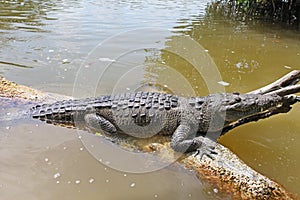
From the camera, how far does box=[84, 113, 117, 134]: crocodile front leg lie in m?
3.98

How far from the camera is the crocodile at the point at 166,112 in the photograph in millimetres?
3842

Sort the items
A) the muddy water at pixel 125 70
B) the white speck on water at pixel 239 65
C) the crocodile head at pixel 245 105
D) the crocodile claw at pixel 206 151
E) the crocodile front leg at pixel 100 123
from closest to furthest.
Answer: the muddy water at pixel 125 70, the crocodile claw at pixel 206 151, the crocodile head at pixel 245 105, the crocodile front leg at pixel 100 123, the white speck on water at pixel 239 65

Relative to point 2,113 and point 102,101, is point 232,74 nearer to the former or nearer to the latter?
point 102,101

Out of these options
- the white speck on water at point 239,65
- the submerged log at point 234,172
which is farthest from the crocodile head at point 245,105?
the white speck on water at point 239,65

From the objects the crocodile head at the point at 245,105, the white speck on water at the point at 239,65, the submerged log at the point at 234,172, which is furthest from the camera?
the white speck on water at the point at 239,65

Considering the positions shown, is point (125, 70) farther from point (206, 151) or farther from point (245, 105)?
point (206, 151)

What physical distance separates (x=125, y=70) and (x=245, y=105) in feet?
11.8

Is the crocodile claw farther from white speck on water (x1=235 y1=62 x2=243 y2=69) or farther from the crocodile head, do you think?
white speck on water (x1=235 y1=62 x2=243 y2=69)

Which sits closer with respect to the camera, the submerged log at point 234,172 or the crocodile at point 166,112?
the submerged log at point 234,172

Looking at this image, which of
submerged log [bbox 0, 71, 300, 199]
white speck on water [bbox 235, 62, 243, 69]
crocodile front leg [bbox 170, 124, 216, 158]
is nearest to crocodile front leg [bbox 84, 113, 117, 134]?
submerged log [bbox 0, 71, 300, 199]

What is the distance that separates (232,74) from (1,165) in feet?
16.4

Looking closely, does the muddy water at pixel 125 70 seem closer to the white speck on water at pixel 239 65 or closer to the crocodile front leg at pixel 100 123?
the white speck on water at pixel 239 65

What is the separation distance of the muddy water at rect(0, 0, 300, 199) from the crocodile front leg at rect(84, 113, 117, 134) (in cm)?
26

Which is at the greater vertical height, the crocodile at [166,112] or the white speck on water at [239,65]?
the crocodile at [166,112]
